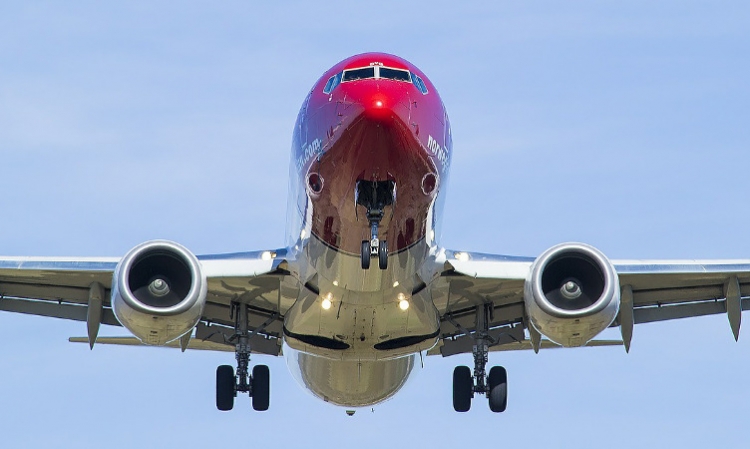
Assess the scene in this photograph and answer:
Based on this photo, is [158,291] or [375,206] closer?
[375,206]

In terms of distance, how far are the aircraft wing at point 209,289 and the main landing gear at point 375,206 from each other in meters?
3.03

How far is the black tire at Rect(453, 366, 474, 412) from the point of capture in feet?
92.8

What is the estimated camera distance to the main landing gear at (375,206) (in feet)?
69.6

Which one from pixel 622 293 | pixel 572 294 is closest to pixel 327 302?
pixel 572 294

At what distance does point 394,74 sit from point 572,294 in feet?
16.8

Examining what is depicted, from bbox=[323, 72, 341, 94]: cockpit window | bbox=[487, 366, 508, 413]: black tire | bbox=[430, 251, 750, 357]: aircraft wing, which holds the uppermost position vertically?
bbox=[323, 72, 341, 94]: cockpit window

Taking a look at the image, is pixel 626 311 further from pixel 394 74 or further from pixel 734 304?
pixel 394 74

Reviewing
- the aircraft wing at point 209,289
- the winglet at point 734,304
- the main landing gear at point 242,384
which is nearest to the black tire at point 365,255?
the aircraft wing at point 209,289

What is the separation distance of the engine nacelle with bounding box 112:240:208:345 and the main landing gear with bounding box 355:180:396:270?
119 inches

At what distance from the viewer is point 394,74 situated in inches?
843

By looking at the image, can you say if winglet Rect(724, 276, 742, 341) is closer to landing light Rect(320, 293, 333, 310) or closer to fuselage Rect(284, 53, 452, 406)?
fuselage Rect(284, 53, 452, 406)

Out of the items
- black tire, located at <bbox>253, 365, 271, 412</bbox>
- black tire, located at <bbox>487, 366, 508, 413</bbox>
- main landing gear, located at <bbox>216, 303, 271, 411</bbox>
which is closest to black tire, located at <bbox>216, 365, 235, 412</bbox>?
main landing gear, located at <bbox>216, 303, 271, 411</bbox>

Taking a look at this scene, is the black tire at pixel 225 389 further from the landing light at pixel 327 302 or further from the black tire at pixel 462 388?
the landing light at pixel 327 302

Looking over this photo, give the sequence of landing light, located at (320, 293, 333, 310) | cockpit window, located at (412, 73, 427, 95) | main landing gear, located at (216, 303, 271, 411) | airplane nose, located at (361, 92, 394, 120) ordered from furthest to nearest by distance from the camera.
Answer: main landing gear, located at (216, 303, 271, 411) → landing light, located at (320, 293, 333, 310) → cockpit window, located at (412, 73, 427, 95) → airplane nose, located at (361, 92, 394, 120)
